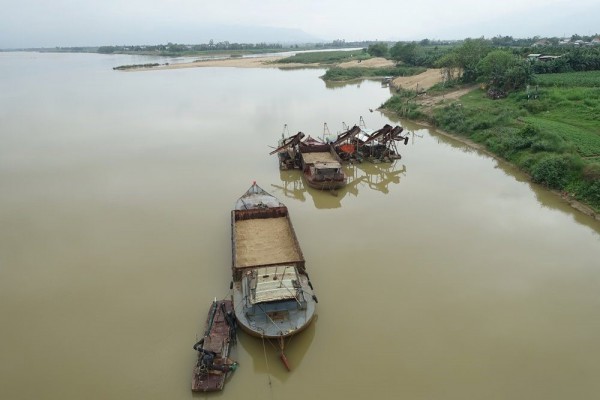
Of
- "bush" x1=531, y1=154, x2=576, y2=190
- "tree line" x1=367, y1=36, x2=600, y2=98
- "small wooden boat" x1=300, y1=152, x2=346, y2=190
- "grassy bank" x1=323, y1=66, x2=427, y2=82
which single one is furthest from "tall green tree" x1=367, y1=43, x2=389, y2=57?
"small wooden boat" x1=300, y1=152, x2=346, y2=190

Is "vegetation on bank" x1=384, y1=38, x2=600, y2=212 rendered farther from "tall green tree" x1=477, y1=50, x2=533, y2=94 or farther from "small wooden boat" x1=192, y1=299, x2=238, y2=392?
Answer: "small wooden boat" x1=192, y1=299, x2=238, y2=392

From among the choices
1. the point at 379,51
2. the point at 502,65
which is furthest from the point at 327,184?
the point at 379,51

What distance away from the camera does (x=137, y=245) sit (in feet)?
53.8

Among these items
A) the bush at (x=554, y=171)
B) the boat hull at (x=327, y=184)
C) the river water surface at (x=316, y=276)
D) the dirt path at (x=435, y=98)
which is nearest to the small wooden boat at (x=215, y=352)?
the river water surface at (x=316, y=276)

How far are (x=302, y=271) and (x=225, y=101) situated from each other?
3783cm

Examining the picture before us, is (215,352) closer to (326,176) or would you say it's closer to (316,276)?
(316,276)

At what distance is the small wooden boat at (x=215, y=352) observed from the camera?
10.0m

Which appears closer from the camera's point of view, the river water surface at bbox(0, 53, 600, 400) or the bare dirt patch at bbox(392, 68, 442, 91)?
the river water surface at bbox(0, 53, 600, 400)

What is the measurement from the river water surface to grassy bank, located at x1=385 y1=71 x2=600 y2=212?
57.7 inches

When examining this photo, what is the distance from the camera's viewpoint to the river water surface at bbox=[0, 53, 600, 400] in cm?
A: 1056

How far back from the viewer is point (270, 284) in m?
11.6

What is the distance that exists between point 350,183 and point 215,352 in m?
15.4

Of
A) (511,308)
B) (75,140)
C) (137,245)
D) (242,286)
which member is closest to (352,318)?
(242,286)

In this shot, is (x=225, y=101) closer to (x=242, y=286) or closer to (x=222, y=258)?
(x=222, y=258)
